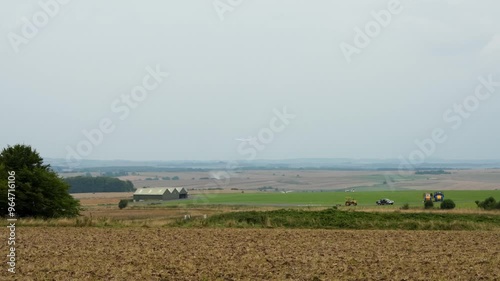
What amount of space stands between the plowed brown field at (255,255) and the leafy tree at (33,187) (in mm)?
9105

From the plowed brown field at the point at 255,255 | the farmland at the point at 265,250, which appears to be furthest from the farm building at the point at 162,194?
the plowed brown field at the point at 255,255

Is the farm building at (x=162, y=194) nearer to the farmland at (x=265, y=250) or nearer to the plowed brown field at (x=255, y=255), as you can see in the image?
the farmland at (x=265, y=250)

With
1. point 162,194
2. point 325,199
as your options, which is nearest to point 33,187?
point 162,194

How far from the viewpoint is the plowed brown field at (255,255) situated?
1817 cm

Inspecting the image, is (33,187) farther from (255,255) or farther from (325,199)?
(325,199)

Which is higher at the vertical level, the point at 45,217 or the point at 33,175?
the point at 33,175

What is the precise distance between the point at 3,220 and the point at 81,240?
13758mm

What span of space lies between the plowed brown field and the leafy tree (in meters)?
9.10

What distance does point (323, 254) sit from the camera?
74.6 feet

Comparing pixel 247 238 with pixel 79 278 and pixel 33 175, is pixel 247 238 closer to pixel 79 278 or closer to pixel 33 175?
pixel 79 278

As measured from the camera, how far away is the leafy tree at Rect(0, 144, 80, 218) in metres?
40.3

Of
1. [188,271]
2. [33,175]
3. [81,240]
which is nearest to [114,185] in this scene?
[33,175]

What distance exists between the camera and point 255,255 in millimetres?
22562

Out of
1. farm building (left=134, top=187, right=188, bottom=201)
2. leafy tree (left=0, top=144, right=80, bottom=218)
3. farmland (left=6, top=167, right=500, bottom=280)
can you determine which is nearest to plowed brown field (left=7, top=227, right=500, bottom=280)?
farmland (left=6, top=167, right=500, bottom=280)
